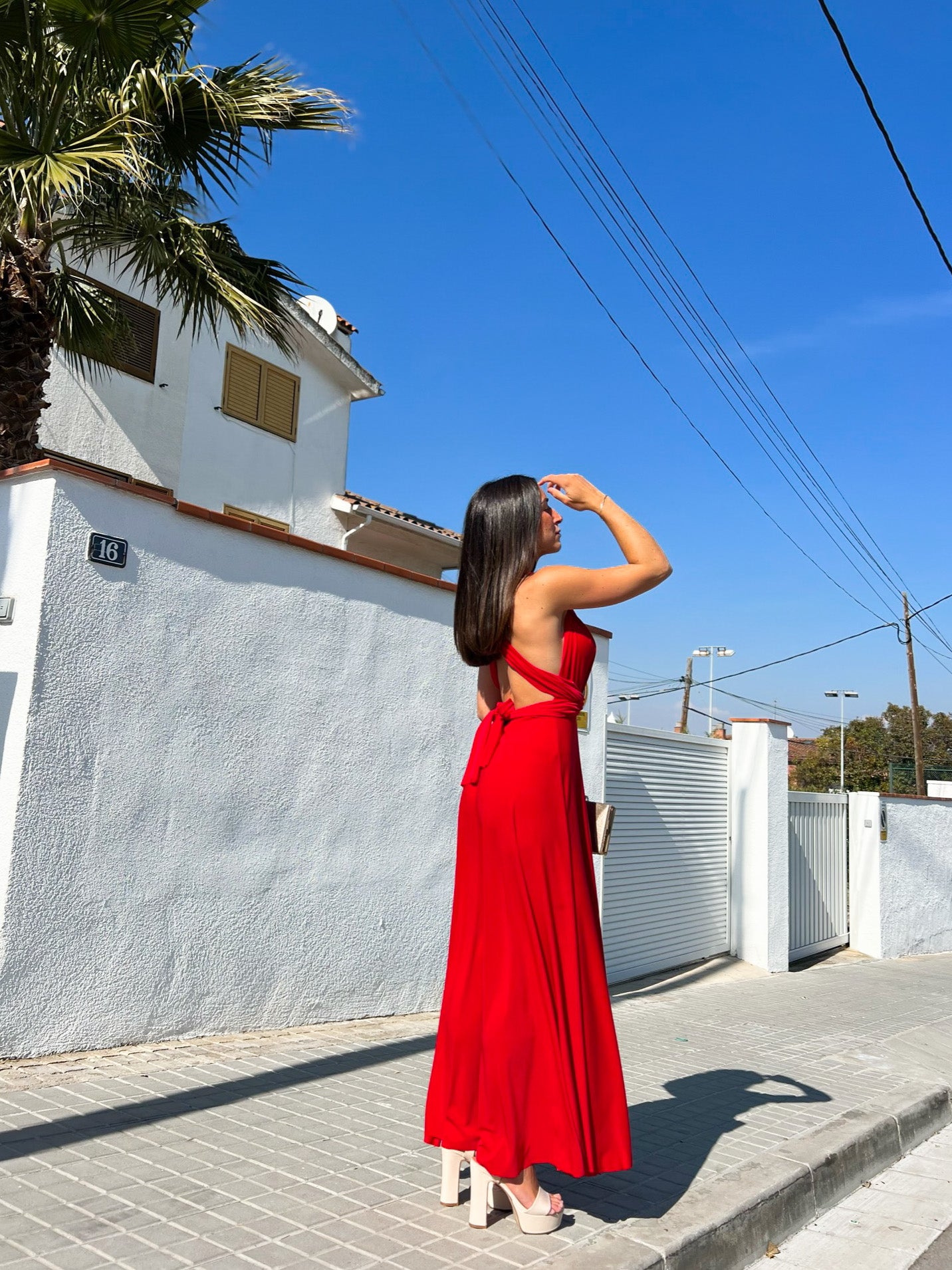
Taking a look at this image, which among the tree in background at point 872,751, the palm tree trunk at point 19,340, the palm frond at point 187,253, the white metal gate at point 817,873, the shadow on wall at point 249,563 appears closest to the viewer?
the shadow on wall at point 249,563

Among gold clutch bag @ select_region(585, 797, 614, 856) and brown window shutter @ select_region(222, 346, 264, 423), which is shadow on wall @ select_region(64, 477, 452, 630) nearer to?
gold clutch bag @ select_region(585, 797, 614, 856)

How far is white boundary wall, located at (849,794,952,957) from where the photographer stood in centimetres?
1366

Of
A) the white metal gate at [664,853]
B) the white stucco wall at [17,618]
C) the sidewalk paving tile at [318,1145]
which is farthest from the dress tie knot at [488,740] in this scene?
the white metal gate at [664,853]

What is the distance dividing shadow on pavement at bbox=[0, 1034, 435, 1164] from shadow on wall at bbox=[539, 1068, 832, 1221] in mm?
1368

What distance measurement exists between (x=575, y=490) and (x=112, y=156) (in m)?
3.82

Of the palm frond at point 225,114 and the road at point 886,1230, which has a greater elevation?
the palm frond at point 225,114

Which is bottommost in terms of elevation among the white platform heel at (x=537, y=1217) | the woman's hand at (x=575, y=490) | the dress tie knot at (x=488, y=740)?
the white platform heel at (x=537, y=1217)

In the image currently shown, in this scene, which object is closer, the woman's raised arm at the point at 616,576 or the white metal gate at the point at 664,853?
the woman's raised arm at the point at 616,576

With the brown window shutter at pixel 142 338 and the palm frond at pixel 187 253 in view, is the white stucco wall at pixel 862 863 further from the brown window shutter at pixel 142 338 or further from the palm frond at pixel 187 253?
the brown window shutter at pixel 142 338

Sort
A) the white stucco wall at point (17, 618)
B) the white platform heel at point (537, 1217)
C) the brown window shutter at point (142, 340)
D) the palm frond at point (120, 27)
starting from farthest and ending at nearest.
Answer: the brown window shutter at point (142, 340)
the palm frond at point (120, 27)
the white stucco wall at point (17, 618)
the white platform heel at point (537, 1217)

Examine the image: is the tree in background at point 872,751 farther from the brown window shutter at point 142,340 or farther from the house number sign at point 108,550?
the house number sign at point 108,550

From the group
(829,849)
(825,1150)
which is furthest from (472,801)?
(829,849)

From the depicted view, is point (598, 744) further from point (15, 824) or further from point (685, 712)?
point (685, 712)

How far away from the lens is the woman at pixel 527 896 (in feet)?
10.6
